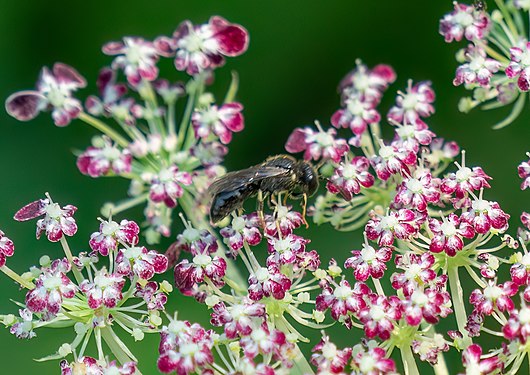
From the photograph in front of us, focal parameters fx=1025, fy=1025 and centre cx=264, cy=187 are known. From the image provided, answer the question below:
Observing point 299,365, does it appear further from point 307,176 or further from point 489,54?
point 489,54

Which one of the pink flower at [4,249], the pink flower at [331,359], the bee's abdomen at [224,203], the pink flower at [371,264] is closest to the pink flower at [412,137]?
the pink flower at [371,264]

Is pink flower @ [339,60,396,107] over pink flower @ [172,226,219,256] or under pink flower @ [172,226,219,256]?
over

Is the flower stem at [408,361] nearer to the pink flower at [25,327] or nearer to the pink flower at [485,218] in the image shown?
the pink flower at [485,218]

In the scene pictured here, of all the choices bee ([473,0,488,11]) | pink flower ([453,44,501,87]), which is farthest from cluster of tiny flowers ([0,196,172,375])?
bee ([473,0,488,11])

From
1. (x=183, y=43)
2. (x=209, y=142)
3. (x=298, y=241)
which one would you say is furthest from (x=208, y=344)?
(x=183, y=43)

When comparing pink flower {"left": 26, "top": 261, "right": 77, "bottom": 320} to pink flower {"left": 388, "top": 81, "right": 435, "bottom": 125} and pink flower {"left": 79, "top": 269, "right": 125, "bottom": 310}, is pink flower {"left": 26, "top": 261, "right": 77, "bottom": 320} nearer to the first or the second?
pink flower {"left": 79, "top": 269, "right": 125, "bottom": 310}

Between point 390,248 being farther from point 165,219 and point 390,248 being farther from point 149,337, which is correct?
point 149,337
